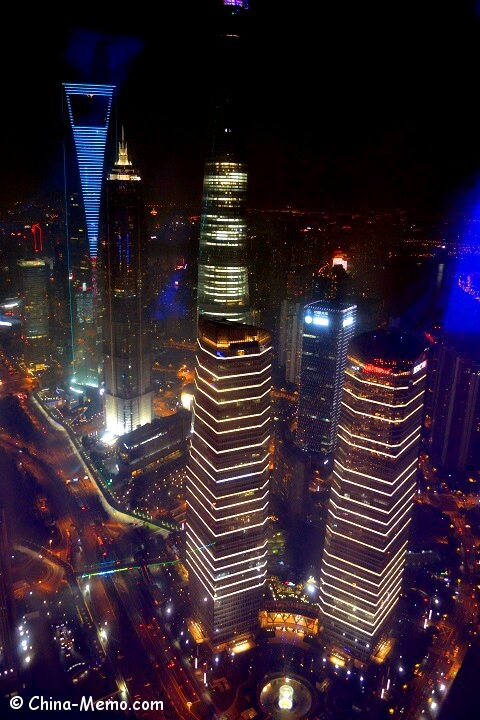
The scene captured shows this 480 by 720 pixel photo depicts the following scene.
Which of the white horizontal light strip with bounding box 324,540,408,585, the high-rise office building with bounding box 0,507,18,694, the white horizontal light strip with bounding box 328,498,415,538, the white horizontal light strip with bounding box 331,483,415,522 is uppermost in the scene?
the white horizontal light strip with bounding box 331,483,415,522

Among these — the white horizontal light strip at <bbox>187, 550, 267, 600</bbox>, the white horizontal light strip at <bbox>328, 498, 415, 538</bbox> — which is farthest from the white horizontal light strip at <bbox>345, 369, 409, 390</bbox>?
the white horizontal light strip at <bbox>187, 550, 267, 600</bbox>

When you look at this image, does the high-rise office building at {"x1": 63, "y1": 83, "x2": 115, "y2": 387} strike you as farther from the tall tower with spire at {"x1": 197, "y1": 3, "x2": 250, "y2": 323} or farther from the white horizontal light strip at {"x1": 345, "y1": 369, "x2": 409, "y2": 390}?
the white horizontal light strip at {"x1": 345, "y1": 369, "x2": 409, "y2": 390}

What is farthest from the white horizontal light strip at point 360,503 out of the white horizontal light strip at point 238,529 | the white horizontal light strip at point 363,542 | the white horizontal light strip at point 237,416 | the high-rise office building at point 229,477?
the white horizontal light strip at point 237,416

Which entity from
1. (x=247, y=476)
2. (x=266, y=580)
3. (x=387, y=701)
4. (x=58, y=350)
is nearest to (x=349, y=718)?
(x=387, y=701)

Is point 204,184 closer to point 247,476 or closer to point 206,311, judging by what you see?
point 206,311

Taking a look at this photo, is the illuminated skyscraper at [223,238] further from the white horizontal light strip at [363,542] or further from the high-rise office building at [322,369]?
the white horizontal light strip at [363,542]
